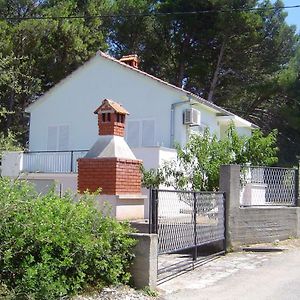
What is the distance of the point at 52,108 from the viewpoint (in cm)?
2367

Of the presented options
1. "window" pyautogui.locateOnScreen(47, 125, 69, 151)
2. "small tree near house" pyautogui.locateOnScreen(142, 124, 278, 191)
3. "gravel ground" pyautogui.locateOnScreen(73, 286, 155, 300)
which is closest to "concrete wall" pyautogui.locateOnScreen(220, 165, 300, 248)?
"small tree near house" pyautogui.locateOnScreen(142, 124, 278, 191)

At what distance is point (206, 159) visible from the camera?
15.6 m

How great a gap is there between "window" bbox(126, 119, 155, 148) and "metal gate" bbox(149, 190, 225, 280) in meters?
8.82

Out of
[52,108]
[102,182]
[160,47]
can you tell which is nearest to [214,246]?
[102,182]

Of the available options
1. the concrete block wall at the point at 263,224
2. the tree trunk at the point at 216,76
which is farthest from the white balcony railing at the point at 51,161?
the tree trunk at the point at 216,76

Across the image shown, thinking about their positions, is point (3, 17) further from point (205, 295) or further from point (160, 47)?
point (205, 295)

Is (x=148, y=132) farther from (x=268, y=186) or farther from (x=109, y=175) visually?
(x=268, y=186)

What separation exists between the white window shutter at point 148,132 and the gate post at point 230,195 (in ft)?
27.5

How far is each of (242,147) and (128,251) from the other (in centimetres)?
940

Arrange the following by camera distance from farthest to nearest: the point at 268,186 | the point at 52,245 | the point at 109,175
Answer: the point at 109,175 < the point at 268,186 < the point at 52,245

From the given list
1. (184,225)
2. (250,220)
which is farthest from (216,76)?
(184,225)

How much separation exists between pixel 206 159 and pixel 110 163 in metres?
3.16

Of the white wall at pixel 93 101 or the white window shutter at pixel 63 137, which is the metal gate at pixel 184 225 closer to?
the white wall at pixel 93 101

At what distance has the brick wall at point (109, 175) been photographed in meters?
13.9
